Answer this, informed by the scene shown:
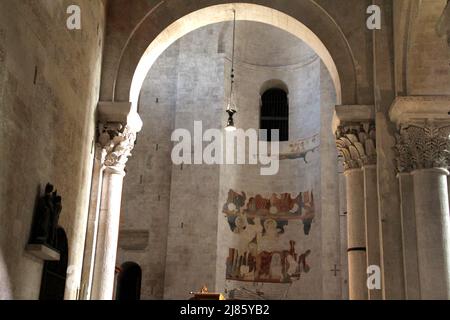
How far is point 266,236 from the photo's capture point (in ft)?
60.9

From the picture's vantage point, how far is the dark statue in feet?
26.3

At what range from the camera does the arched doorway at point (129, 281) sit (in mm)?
18705

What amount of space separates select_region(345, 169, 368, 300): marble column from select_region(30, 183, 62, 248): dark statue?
5.19 meters

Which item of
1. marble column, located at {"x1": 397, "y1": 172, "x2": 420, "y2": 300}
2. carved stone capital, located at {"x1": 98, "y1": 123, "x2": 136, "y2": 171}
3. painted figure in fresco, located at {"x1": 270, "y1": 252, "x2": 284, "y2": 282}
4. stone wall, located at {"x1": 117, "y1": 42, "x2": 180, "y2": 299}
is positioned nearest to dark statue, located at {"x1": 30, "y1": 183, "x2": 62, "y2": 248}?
carved stone capital, located at {"x1": 98, "y1": 123, "x2": 136, "y2": 171}

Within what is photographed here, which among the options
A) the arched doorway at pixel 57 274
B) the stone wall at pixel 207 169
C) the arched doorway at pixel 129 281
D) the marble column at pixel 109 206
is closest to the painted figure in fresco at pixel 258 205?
the stone wall at pixel 207 169

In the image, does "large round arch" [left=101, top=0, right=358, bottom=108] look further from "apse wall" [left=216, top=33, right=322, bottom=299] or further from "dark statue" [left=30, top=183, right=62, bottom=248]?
"apse wall" [left=216, top=33, right=322, bottom=299]

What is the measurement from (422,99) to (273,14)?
3.64 m

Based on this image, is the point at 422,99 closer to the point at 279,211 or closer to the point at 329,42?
the point at 329,42

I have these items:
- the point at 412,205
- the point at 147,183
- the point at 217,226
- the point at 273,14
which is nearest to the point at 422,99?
the point at 412,205

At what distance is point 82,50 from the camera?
10.1 m

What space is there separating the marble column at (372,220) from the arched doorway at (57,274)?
16.8 feet

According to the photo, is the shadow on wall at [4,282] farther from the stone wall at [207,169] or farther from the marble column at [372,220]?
the stone wall at [207,169]

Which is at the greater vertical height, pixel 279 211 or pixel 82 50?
pixel 82 50

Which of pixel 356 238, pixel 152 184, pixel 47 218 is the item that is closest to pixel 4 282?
pixel 47 218
